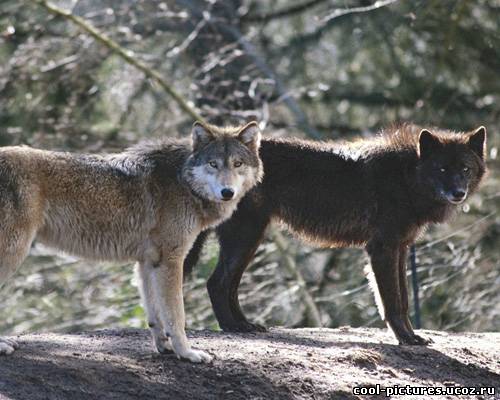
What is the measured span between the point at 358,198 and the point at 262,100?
17.0 ft

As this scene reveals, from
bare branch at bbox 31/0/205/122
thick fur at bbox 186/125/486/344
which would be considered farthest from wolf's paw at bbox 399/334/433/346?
bare branch at bbox 31/0/205/122

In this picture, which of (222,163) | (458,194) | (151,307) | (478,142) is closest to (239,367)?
(151,307)

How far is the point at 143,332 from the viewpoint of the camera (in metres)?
8.09

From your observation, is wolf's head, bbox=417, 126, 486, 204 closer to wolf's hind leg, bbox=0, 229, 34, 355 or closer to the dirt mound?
the dirt mound

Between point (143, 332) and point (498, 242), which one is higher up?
point (143, 332)

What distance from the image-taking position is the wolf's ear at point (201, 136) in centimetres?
745

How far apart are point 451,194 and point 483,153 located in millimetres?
696

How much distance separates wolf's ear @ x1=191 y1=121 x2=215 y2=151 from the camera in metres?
7.45

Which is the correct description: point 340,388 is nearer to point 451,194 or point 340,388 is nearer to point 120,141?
point 451,194

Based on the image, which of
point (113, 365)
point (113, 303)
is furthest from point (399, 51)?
point (113, 365)

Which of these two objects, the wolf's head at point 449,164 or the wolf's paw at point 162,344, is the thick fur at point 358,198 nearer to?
the wolf's head at point 449,164

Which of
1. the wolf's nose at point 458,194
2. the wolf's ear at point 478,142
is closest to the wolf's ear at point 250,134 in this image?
the wolf's nose at point 458,194

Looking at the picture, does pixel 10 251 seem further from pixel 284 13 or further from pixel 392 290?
pixel 284 13

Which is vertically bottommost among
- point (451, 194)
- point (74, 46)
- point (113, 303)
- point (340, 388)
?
point (113, 303)
